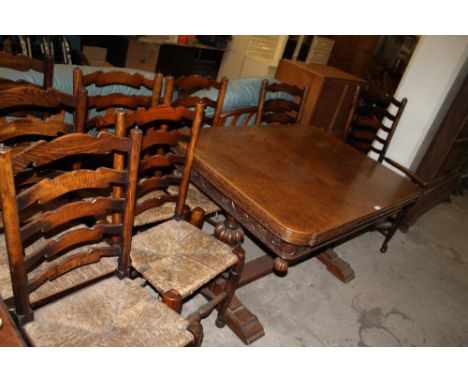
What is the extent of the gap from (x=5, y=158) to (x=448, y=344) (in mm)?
2494

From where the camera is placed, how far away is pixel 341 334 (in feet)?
6.57

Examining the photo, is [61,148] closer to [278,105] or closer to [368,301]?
[278,105]

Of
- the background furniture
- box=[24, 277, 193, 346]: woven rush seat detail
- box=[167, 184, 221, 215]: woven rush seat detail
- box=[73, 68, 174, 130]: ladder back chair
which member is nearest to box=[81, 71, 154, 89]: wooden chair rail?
box=[73, 68, 174, 130]: ladder back chair

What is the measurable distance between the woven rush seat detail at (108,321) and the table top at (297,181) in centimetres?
51

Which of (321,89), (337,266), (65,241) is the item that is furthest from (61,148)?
(321,89)

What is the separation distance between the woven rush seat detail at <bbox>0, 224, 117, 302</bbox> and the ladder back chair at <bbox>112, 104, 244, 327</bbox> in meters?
0.12

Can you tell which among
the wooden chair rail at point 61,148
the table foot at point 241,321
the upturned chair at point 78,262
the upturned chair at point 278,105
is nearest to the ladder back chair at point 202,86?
the upturned chair at point 278,105

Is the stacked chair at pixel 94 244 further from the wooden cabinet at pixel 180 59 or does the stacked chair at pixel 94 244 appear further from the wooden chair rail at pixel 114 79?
the wooden cabinet at pixel 180 59

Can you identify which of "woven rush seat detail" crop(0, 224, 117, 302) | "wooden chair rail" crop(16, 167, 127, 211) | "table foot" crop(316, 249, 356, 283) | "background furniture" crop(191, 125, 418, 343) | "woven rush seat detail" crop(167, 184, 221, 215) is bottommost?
"table foot" crop(316, 249, 356, 283)

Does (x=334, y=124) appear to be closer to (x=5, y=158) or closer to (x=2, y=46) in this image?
(x=5, y=158)

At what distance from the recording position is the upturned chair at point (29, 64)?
171 cm

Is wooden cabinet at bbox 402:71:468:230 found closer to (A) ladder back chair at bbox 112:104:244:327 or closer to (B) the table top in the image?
(B) the table top

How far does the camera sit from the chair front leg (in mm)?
1626

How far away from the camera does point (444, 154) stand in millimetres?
2977
